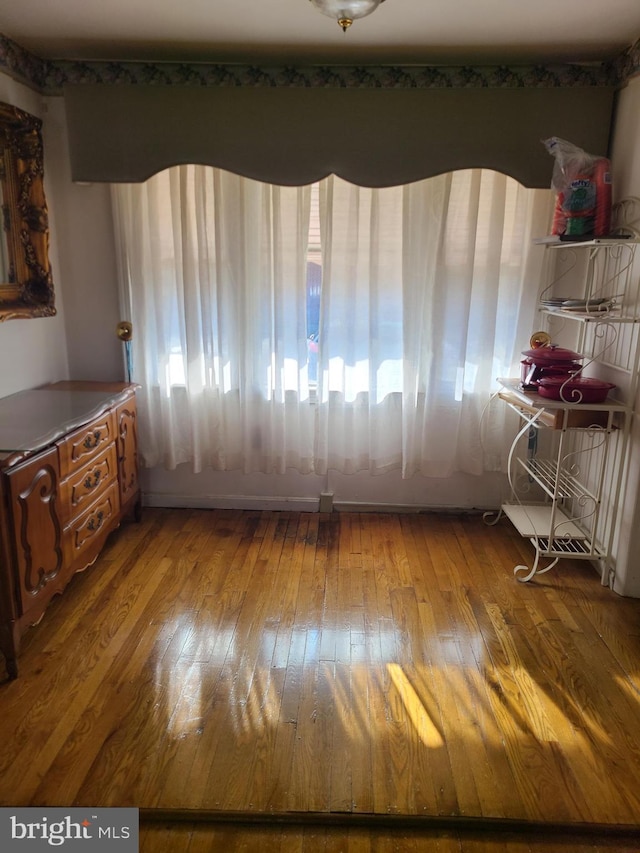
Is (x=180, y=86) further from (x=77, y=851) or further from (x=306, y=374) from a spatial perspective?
(x=77, y=851)

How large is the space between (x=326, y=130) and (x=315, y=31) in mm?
445

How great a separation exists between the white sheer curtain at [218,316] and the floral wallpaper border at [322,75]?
46 cm

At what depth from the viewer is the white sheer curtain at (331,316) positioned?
10.5 feet

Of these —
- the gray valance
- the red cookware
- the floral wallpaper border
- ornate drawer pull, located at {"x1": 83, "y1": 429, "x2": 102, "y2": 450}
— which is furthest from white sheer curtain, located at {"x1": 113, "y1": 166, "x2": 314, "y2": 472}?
the red cookware

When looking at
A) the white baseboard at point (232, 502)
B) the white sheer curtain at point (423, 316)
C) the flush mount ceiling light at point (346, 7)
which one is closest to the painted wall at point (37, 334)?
the white baseboard at point (232, 502)

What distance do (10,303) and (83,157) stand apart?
860mm

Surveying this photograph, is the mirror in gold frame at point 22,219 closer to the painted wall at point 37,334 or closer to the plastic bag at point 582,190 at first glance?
the painted wall at point 37,334

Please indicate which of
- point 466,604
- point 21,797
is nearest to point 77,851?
point 21,797

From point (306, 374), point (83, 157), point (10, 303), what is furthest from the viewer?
point (306, 374)

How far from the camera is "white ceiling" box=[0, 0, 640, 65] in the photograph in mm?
2434

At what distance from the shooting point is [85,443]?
265cm

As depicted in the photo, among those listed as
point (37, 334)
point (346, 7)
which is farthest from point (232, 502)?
point (346, 7)

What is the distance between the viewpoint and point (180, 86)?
3.02 metres

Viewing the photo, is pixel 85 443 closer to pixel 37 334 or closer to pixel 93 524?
pixel 93 524
